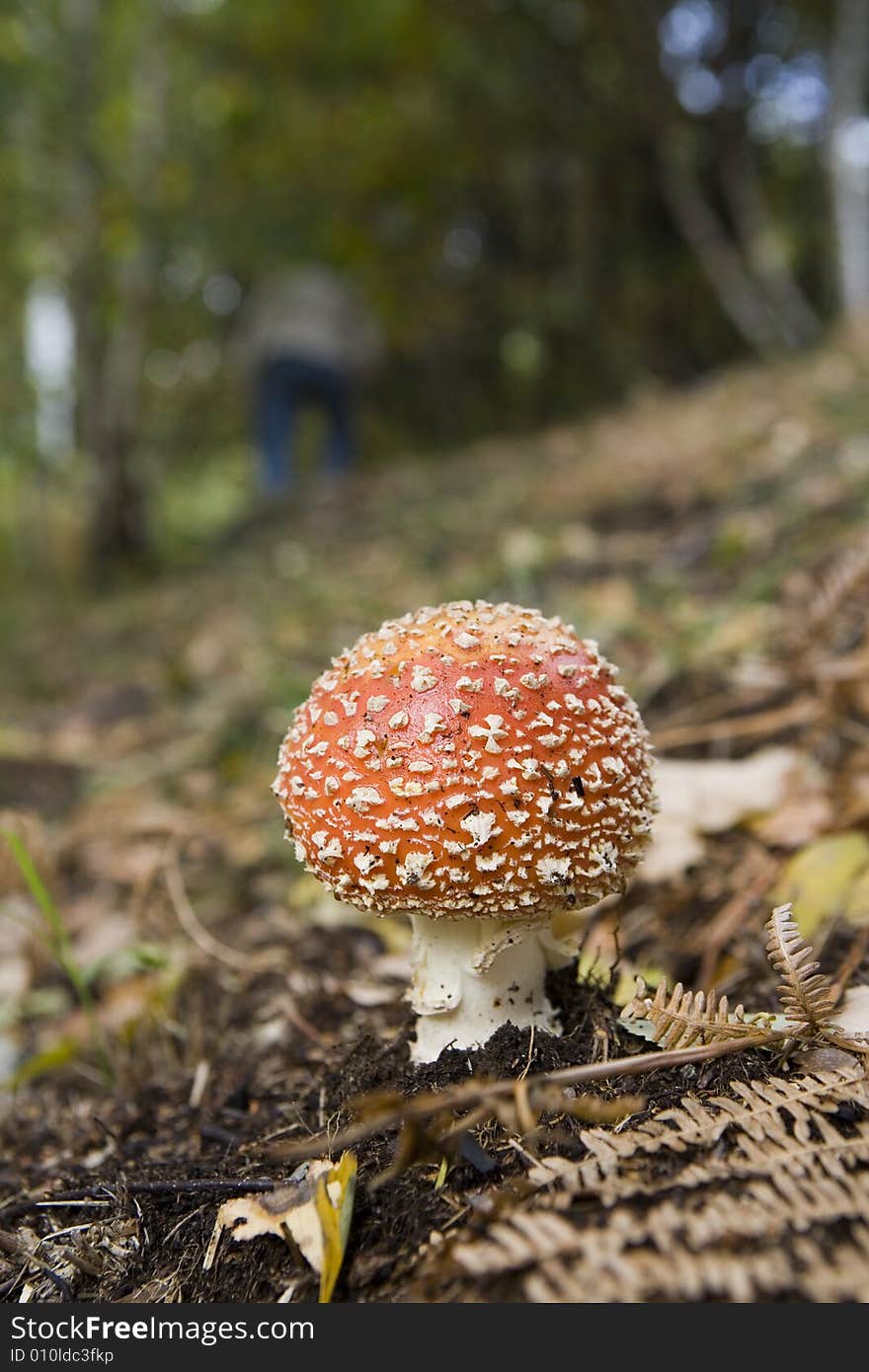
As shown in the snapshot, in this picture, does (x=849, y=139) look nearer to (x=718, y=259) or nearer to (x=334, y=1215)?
(x=718, y=259)

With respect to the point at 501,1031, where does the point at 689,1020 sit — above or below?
above

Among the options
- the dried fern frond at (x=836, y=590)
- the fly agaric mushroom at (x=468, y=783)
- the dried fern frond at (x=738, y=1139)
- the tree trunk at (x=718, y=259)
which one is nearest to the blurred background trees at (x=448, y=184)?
the tree trunk at (x=718, y=259)

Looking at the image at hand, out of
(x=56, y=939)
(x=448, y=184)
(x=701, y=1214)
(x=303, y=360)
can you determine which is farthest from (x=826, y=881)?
(x=448, y=184)

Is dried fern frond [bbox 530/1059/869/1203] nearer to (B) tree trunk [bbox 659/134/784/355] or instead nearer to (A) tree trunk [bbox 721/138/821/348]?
(A) tree trunk [bbox 721/138/821/348]

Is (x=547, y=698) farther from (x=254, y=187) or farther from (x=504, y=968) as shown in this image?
(x=254, y=187)

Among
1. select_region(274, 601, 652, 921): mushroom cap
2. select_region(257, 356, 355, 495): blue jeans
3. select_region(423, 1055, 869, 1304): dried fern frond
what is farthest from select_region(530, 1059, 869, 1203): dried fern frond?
select_region(257, 356, 355, 495): blue jeans

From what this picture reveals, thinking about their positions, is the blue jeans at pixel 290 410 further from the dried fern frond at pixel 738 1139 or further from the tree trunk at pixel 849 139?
the dried fern frond at pixel 738 1139

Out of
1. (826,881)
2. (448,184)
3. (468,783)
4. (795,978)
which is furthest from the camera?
(448,184)

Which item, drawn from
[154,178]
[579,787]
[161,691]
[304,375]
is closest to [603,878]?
[579,787]
